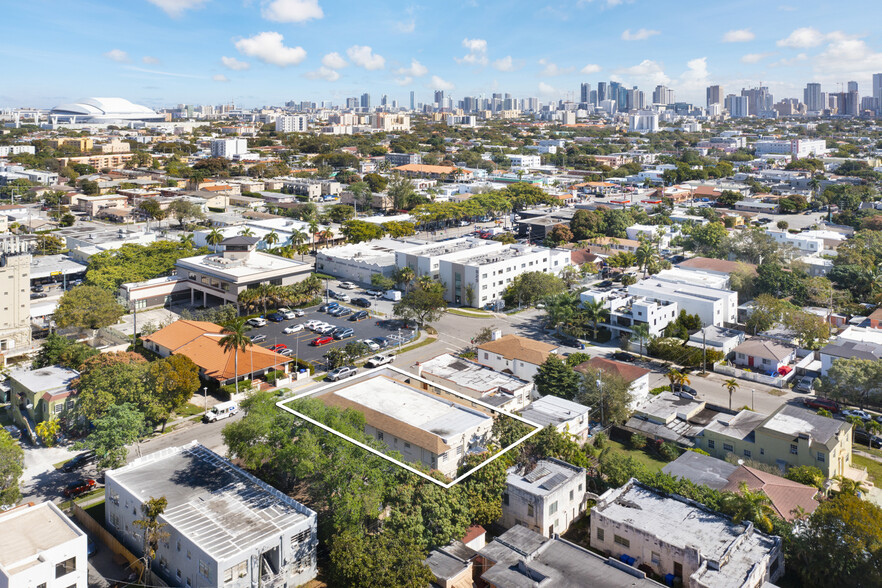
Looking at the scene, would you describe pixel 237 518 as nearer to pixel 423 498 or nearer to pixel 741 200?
pixel 423 498

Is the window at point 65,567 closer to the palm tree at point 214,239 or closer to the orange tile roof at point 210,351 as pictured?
the orange tile roof at point 210,351

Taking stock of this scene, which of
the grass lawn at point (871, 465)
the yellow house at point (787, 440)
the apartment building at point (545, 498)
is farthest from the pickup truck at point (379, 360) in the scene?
the grass lawn at point (871, 465)

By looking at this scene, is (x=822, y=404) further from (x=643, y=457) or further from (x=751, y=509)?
(x=751, y=509)

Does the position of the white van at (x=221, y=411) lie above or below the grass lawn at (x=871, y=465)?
above

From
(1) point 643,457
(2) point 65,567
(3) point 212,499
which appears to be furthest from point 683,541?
(2) point 65,567

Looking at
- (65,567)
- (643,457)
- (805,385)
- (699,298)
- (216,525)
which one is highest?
(699,298)
